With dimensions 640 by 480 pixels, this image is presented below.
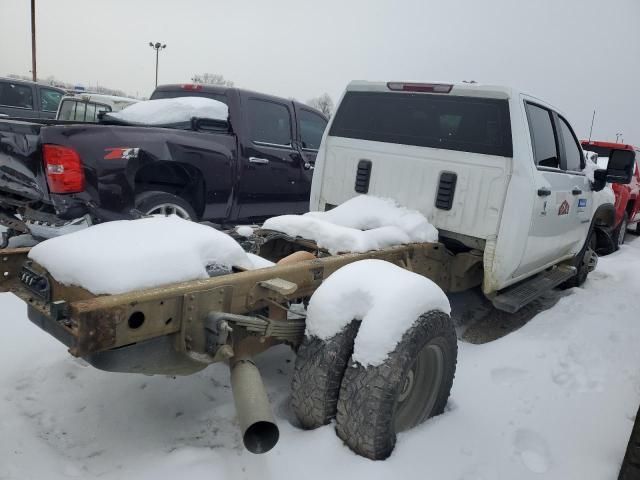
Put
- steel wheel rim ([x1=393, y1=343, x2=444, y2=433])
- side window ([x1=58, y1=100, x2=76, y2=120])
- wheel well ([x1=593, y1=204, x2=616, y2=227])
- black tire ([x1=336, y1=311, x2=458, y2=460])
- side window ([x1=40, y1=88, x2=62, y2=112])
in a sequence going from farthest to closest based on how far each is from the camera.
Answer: side window ([x1=40, y1=88, x2=62, y2=112]) → side window ([x1=58, y1=100, x2=76, y2=120]) → wheel well ([x1=593, y1=204, x2=616, y2=227]) → steel wheel rim ([x1=393, y1=343, x2=444, y2=433]) → black tire ([x1=336, y1=311, x2=458, y2=460])

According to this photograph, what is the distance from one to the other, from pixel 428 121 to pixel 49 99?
12492 millimetres

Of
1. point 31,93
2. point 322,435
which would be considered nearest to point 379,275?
point 322,435

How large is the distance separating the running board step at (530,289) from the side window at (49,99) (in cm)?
1294

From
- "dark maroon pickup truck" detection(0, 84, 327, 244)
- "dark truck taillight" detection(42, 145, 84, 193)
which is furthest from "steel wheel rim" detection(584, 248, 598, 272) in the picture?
"dark truck taillight" detection(42, 145, 84, 193)

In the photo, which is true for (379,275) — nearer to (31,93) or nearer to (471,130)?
(471,130)

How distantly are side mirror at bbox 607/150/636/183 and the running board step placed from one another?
40.5 inches

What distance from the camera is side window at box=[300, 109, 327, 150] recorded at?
23.3ft

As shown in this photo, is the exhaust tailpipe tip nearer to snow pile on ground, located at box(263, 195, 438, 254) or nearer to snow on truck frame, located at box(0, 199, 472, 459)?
snow on truck frame, located at box(0, 199, 472, 459)

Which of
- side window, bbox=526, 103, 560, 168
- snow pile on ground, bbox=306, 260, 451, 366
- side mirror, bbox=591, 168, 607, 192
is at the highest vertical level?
side window, bbox=526, 103, 560, 168

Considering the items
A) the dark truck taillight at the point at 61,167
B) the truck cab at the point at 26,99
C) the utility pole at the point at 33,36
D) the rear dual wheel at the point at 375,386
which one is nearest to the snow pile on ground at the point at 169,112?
the dark truck taillight at the point at 61,167

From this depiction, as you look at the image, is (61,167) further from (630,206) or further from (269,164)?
(630,206)

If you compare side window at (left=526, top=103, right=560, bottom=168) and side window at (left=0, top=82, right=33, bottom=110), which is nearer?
side window at (left=526, top=103, right=560, bottom=168)

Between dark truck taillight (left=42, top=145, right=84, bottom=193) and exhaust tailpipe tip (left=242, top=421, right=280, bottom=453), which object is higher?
dark truck taillight (left=42, top=145, right=84, bottom=193)

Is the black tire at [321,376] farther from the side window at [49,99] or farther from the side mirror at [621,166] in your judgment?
the side window at [49,99]
